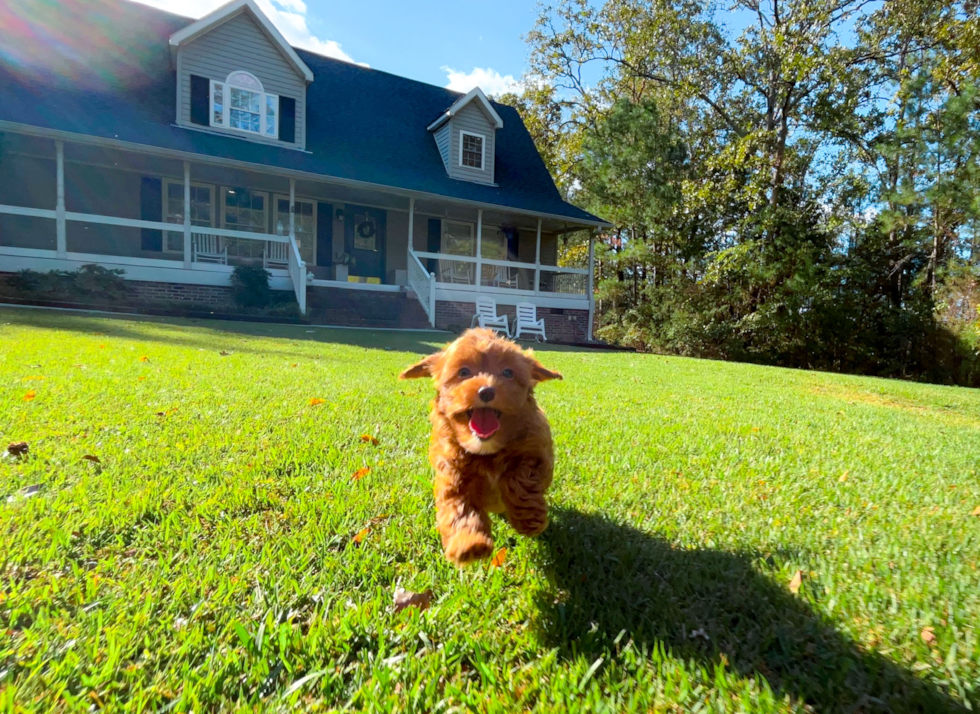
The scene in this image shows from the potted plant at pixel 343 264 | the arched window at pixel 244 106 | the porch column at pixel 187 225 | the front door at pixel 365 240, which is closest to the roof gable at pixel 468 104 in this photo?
the front door at pixel 365 240

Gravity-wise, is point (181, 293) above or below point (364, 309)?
above

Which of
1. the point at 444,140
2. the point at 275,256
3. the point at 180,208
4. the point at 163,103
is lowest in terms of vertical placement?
the point at 275,256

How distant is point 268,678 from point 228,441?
6.58ft

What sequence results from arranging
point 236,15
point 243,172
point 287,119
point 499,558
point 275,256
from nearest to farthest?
1. point 499,558
2. point 236,15
3. point 243,172
4. point 275,256
5. point 287,119

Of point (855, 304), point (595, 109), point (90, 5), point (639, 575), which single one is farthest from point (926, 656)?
point (595, 109)

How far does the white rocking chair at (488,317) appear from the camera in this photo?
15.5m

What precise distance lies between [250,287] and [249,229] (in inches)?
152

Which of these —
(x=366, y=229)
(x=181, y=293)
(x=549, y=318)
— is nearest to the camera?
(x=181, y=293)

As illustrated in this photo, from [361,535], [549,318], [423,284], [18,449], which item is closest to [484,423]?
[361,535]

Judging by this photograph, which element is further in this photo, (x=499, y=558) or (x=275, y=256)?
(x=275, y=256)

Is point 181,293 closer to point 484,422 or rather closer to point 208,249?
point 208,249

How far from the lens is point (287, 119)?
15.5 metres

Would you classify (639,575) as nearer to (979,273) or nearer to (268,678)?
(268,678)

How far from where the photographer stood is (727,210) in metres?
18.3
